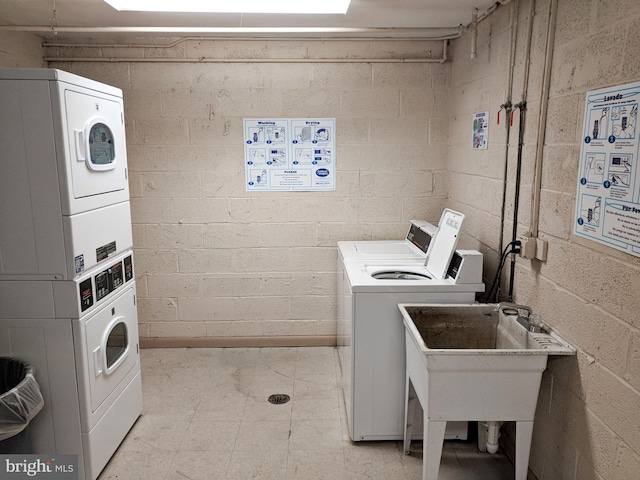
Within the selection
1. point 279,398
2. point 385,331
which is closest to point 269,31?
point 385,331

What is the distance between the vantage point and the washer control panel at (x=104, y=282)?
225 cm

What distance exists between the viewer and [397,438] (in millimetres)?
2709

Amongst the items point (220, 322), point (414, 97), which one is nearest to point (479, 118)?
point (414, 97)

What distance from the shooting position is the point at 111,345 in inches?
102

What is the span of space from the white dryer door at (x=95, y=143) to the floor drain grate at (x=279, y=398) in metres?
1.62

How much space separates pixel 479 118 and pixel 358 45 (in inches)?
45.7

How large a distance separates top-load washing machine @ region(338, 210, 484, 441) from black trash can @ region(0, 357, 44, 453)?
1.52 metres

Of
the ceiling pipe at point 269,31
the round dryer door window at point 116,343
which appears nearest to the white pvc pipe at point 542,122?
the ceiling pipe at point 269,31

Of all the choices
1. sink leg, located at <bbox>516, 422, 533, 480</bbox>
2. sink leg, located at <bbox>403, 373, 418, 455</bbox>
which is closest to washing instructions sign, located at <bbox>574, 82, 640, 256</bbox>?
→ sink leg, located at <bbox>516, 422, 533, 480</bbox>

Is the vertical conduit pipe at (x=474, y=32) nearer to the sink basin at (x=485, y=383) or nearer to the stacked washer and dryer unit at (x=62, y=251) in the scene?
the sink basin at (x=485, y=383)

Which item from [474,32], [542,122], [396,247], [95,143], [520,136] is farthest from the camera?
[396,247]

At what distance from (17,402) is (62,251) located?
2.13ft

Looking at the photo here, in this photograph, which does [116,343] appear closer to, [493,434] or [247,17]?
[493,434]

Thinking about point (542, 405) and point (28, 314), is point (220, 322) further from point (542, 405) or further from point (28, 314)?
point (542, 405)
